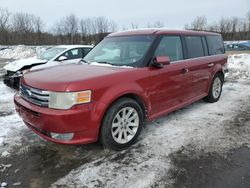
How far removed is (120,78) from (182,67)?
1.64 metres

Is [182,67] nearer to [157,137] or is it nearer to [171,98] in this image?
[171,98]

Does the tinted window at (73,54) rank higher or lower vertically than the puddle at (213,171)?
higher

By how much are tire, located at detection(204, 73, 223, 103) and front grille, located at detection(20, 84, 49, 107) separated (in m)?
4.32

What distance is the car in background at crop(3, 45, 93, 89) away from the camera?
7.70m

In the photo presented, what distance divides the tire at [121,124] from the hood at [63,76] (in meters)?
0.51

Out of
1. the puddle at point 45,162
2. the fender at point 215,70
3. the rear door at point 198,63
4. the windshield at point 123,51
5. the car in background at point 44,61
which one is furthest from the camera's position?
the car in background at point 44,61

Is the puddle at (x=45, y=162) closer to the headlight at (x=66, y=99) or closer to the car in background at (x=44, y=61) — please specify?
the headlight at (x=66, y=99)

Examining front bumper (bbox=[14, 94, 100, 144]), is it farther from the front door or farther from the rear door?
the rear door

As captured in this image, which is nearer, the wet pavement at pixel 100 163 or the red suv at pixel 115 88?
the wet pavement at pixel 100 163

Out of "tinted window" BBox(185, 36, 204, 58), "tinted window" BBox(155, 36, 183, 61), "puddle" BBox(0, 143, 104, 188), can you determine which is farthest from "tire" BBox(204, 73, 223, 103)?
"puddle" BBox(0, 143, 104, 188)

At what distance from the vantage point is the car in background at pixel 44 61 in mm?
7699

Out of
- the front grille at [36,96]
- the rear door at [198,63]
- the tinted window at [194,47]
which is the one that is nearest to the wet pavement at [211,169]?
the rear door at [198,63]

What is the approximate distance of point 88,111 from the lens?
326 cm

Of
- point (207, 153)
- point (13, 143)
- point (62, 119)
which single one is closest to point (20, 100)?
point (13, 143)
